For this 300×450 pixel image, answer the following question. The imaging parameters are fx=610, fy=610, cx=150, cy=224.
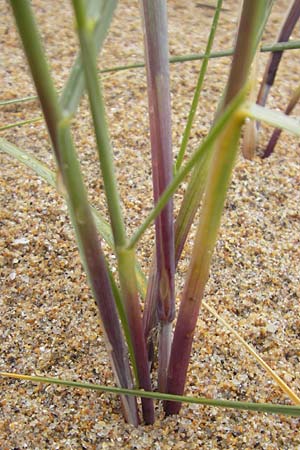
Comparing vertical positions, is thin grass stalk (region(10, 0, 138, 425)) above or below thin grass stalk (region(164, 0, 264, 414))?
below

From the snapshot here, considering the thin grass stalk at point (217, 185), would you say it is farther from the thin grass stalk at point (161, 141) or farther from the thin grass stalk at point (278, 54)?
the thin grass stalk at point (278, 54)

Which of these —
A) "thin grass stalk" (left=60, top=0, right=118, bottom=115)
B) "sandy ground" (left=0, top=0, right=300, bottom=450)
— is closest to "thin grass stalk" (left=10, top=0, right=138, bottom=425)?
"thin grass stalk" (left=60, top=0, right=118, bottom=115)

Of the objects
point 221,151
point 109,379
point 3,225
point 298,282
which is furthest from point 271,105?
point 221,151

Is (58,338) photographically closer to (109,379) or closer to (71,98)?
(109,379)

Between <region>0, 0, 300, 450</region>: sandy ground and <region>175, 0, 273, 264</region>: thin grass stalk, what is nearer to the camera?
<region>175, 0, 273, 264</region>: thin grass stalk

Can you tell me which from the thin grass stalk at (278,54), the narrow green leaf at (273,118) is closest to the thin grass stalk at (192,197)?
the narrow green leaf at (273,118)

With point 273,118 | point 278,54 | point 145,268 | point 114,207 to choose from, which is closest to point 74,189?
point 114,207

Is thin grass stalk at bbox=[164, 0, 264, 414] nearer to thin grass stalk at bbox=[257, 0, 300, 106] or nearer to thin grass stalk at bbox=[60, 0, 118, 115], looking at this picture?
thin grass stalk at bbox=[60, 0, 118, 115]
